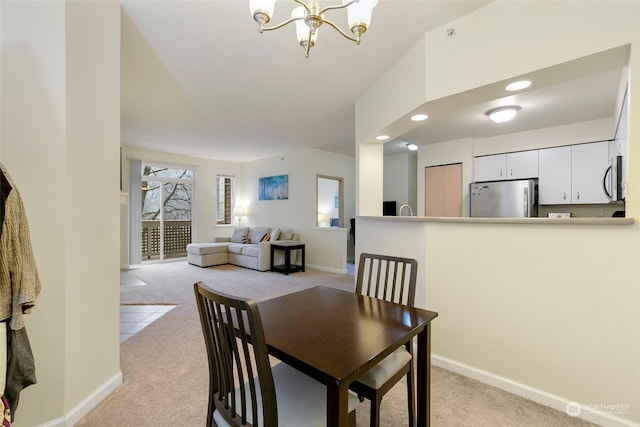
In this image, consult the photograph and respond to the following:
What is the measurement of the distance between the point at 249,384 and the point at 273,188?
583cm

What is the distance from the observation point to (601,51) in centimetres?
144

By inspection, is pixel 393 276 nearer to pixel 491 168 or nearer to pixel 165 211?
pixel 491 168

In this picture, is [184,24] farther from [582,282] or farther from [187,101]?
[582,282]

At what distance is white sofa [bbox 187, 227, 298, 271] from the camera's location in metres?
5.51

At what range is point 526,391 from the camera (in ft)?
5.81

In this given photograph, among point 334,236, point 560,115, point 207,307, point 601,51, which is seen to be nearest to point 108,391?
point 207,307

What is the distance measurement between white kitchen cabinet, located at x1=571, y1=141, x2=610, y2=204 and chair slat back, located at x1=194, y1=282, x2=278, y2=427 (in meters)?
4.70

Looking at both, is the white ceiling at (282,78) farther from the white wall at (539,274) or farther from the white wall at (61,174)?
the white wall at (61,174)

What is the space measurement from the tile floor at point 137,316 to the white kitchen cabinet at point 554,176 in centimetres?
532

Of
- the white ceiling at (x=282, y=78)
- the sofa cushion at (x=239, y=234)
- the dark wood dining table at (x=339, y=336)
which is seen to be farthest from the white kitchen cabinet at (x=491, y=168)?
the sofa cushion at (x=239, y=234)

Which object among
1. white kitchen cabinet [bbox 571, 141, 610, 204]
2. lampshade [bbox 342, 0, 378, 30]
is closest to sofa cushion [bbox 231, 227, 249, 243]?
lampshade [bbox 342, 0, 378, 30]

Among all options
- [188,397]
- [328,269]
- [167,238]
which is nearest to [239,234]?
[167,238]

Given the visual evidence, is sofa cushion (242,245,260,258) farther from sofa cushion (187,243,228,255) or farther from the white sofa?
sofa cushion (187,243,228,255)

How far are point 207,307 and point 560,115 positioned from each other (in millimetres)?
4529
